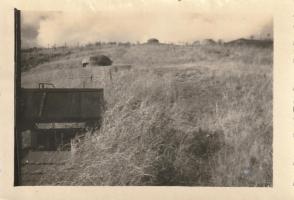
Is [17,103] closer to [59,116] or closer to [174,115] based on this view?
[59,116]

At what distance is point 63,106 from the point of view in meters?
1.42

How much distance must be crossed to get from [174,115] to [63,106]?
411mm

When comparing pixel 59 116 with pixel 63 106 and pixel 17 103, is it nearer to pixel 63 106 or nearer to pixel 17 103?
pixel 63 106

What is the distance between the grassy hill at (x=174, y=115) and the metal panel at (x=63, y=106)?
0.03 meters

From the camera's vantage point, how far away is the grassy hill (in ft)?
4.57

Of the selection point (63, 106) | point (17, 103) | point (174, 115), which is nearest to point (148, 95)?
point (174, 115)

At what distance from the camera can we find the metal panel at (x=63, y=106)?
4.61 feet

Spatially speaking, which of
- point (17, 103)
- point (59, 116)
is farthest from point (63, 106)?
point (17, 103)

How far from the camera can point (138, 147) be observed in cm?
141

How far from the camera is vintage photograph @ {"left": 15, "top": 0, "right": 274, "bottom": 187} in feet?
4.57

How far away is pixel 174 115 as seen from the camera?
1405 millimetres

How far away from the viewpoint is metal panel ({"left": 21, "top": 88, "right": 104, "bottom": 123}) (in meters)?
1.40
